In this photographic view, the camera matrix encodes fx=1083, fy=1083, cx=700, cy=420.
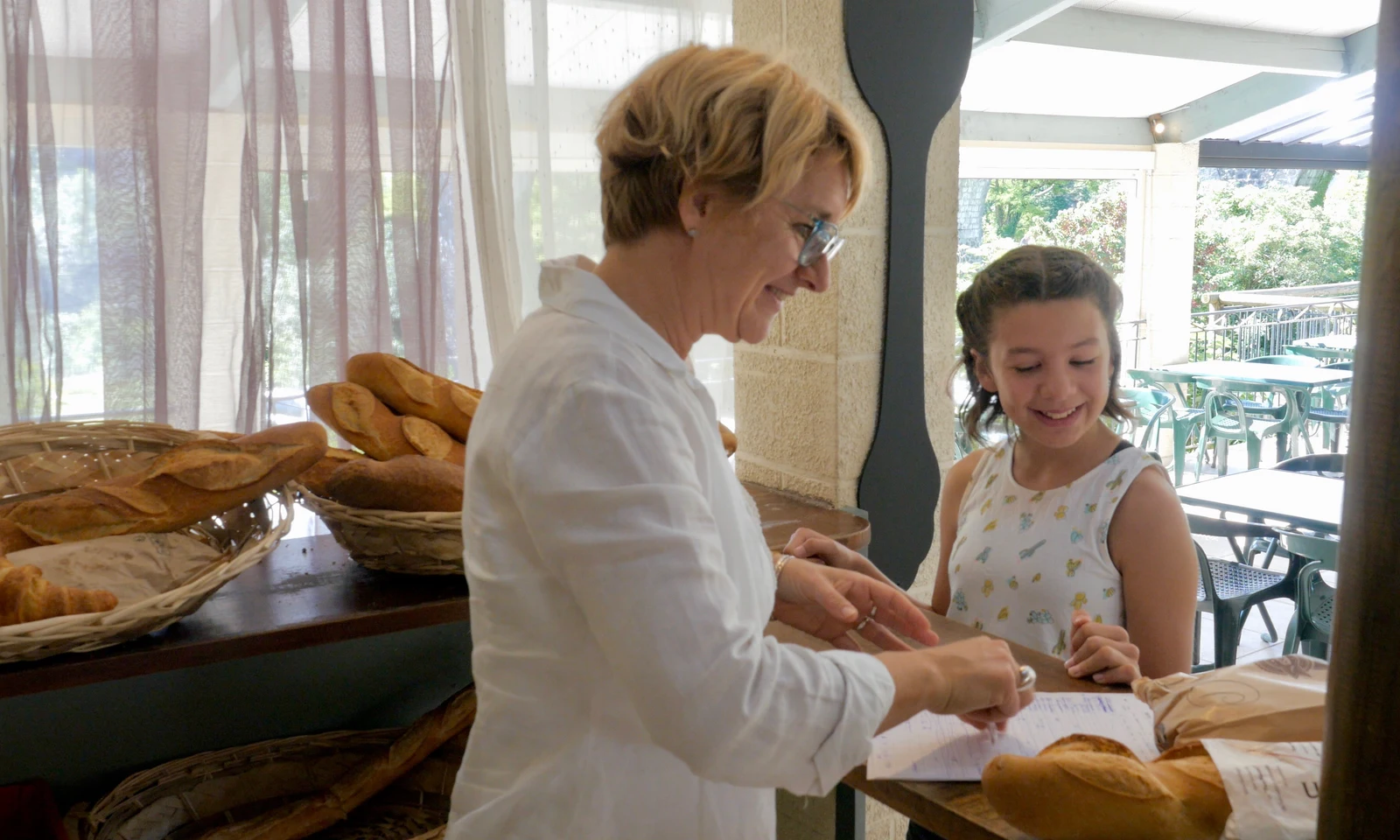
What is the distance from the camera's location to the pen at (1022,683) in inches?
40.1

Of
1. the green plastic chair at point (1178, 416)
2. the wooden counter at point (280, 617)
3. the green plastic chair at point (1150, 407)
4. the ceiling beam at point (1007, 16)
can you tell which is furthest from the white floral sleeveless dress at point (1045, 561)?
the green plastic chair at point (1178, 416)

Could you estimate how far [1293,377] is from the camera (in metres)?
6.13

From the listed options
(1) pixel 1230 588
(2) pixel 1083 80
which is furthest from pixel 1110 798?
(2) pixel 1083 80

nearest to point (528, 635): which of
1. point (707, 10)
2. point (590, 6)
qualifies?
point (590, 6)

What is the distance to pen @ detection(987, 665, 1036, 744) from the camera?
1.02 metres

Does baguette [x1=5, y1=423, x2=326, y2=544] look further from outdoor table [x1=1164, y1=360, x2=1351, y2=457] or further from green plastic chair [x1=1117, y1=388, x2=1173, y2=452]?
outdoor table [x1=1164, y1=360, x2=1351, y2=457]

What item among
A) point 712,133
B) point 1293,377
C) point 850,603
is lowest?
point 1293,377

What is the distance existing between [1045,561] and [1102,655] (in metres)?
0.29

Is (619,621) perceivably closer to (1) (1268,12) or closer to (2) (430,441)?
(2) (430,441)

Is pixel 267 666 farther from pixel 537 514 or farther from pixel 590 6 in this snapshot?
pixel 590 6

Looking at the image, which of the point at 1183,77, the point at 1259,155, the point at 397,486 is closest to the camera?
the point at 397,486

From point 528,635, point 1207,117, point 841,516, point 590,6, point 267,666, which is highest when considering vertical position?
point 1207,117

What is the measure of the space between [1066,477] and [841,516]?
1.75 ft

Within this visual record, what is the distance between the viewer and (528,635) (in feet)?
2.91
